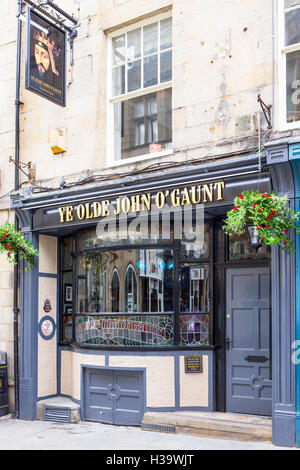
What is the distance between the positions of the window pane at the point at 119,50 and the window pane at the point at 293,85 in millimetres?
3001

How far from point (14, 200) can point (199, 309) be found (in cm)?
384

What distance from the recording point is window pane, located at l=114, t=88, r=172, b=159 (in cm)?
884

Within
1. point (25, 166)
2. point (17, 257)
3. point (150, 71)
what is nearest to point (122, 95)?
point (150, 71)

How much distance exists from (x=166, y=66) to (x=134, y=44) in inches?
32.2

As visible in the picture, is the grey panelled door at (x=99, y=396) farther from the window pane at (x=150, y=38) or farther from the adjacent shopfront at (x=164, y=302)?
the window pane at (x=150, y=38)

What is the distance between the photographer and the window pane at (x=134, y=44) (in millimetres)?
9219

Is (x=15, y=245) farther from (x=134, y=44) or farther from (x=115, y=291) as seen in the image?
(x=134, y=44)

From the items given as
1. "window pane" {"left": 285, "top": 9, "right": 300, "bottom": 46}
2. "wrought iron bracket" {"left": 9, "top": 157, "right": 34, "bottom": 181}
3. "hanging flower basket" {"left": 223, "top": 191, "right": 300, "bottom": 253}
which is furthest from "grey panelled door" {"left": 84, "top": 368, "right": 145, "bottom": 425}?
"window pane" {"left": 285, "top": 9, "right": 300, "bottom": 46}

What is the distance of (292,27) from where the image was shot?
24.9 ft

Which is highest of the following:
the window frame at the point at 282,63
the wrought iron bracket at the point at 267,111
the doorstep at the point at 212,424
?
the window frame at the point at 282,63

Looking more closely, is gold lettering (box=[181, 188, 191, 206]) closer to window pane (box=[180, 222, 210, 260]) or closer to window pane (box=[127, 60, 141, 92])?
window pane (box=[180, 222, 210, 260])

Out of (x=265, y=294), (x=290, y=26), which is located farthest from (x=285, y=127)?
(x=265, y=294)

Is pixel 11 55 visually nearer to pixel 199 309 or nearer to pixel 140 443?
pixel 199 309

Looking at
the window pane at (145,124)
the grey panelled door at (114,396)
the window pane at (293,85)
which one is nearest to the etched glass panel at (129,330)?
the grey panelled door at (114,396)
